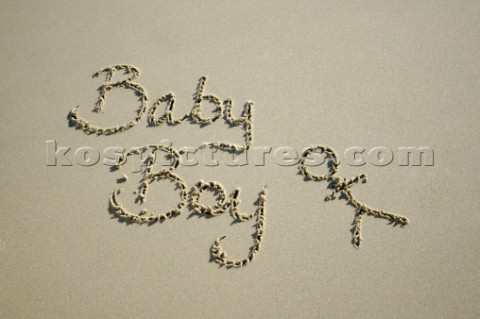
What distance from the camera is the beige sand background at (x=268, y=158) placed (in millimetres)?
1870

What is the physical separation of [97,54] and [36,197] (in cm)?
99

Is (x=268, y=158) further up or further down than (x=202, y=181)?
further up

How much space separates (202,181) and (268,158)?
0.40 m

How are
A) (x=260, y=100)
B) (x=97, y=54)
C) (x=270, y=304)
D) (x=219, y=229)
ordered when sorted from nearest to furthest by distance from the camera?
(x=270, y=304)
(x=219, y=229)
(x=260, y=100)
(x=97, y=54)

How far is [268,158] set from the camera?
210 cm

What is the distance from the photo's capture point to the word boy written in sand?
1.96m

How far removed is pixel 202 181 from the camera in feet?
6.75

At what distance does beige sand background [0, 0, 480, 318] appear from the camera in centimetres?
187

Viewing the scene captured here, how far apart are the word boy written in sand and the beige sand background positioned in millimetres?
44

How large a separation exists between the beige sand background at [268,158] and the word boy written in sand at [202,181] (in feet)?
0.14

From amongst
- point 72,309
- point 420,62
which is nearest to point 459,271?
point 420,62

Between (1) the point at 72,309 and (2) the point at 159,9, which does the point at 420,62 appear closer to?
(2) the point at 159,9

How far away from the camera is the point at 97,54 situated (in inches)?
95.3

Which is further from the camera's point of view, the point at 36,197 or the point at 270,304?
the point at 36,197
